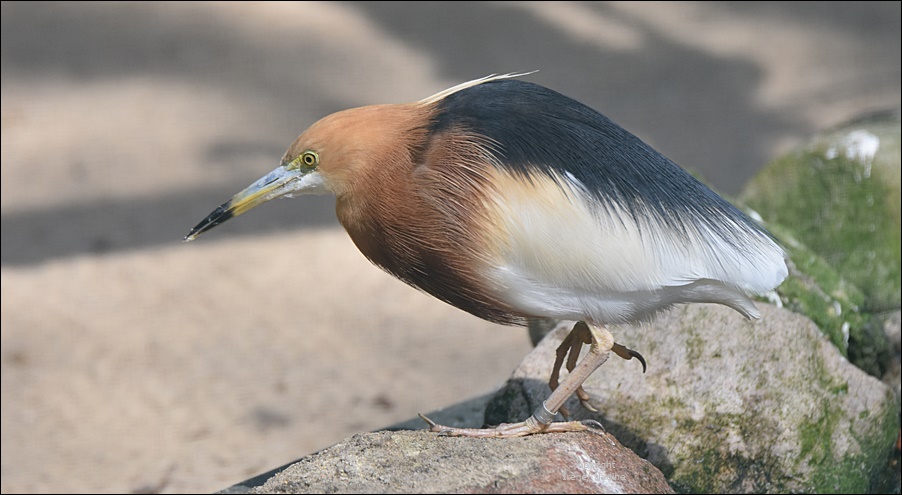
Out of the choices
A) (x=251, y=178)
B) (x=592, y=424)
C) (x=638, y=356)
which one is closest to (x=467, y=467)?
(x=592, y=424)

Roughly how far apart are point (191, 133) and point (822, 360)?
358 cm

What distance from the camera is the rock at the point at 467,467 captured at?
2.14m

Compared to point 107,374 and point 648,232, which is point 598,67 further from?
point 648,232

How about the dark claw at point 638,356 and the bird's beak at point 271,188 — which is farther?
the dark claw at point 638,356

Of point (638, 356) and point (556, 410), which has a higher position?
point (638, 356)

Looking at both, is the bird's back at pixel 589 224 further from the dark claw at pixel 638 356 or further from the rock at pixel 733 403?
the rock at pixel 733 403

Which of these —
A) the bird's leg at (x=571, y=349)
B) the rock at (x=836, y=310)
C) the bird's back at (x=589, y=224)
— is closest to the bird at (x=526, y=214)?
the bird's back at (x=589, y=224)

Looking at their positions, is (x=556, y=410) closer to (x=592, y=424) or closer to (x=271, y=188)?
(x=592, y=424)

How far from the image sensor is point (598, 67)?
5.97m

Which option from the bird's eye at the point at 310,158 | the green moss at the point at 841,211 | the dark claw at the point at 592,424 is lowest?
the dark claw at the point at 592,424

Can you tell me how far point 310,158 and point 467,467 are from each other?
0.80 meters

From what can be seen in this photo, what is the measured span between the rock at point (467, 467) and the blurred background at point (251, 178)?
1810mm

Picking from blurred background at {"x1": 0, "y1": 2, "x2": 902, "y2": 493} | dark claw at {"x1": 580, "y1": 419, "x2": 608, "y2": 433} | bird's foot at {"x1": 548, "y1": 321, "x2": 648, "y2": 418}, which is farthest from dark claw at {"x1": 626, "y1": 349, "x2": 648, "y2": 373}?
blurred background at {"x1": 0, "y1": 2, "x2": 902, "y2": 493}

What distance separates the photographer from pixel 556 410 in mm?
2434
